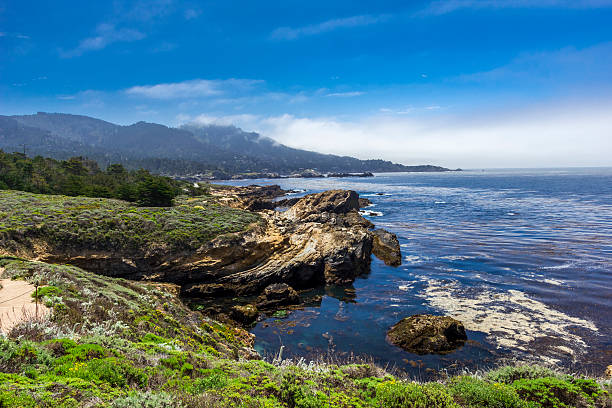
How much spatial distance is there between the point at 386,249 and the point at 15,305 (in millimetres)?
28257

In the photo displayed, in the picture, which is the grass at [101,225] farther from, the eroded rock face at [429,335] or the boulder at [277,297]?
the eroded rock face at [429,335]

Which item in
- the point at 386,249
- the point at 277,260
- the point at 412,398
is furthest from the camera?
the point at 386,249

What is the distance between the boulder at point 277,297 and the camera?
63.1 ft

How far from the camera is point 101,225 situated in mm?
20750

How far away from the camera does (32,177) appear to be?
1828 inches

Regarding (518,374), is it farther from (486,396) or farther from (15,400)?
(15,400)

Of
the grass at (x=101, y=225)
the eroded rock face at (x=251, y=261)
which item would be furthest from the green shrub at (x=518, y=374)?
the grass at (x=101, y=225)

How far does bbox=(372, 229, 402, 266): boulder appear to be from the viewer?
28266mm

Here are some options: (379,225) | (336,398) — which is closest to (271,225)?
(336,398)

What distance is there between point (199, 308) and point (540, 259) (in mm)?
30259

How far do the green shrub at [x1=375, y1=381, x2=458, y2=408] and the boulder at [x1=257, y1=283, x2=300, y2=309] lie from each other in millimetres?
13127

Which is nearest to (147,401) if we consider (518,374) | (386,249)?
(518,374)

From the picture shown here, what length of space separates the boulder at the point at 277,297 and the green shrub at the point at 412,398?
1313 centimetres

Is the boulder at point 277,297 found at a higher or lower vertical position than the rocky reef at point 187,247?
lower
